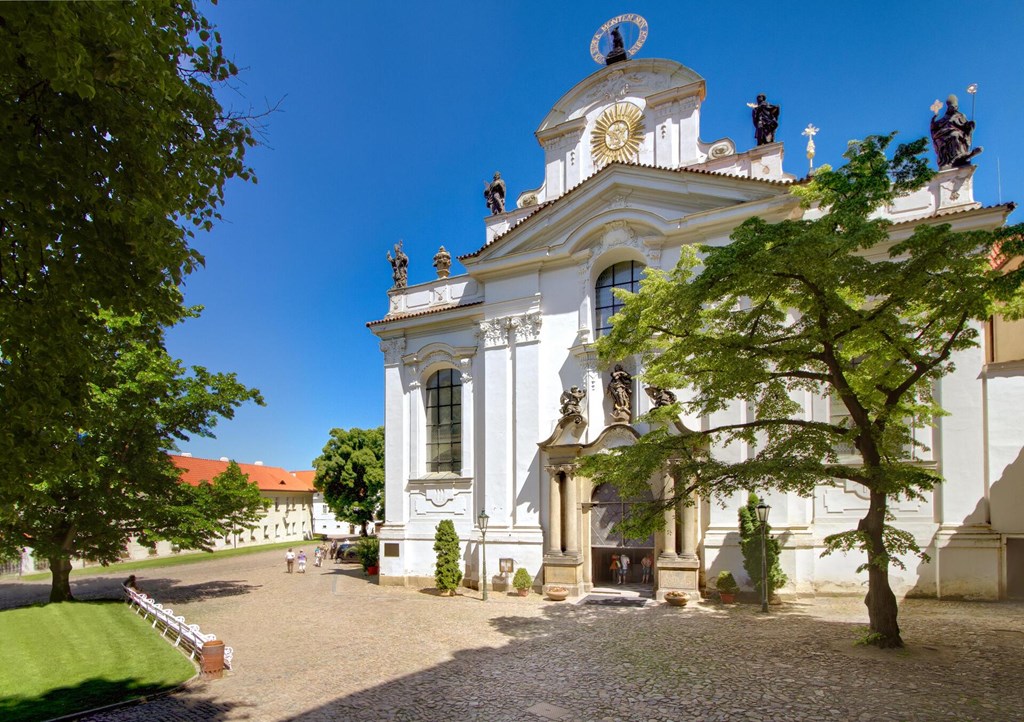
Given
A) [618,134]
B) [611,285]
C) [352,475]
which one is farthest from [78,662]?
[352,475]

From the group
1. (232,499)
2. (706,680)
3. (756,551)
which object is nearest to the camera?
(706,680)

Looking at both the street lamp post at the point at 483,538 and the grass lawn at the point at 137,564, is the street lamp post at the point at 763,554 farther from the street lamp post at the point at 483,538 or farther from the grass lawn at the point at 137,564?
the grass lawn at the point at 137,564

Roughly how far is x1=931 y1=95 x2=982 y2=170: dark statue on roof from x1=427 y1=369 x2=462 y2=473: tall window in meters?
15.9

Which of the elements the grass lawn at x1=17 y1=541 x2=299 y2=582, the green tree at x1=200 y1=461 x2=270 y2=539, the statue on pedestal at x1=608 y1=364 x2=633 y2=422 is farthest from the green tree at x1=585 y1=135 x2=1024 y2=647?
the grass lawn at x1=17 y1=541 x2=299 y2=582

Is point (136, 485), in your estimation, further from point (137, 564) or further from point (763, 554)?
point (137, 564)

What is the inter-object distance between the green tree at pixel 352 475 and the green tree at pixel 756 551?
2705 centimetres

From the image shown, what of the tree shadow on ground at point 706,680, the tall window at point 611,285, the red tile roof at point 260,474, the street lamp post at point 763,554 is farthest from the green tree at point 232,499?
the red tile roof at point 260,474

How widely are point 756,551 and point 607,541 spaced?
4.65 metres

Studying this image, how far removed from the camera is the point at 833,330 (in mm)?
9594

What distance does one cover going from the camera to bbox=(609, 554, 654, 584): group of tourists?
59.5 feet

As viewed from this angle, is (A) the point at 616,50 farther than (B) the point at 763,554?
Yes

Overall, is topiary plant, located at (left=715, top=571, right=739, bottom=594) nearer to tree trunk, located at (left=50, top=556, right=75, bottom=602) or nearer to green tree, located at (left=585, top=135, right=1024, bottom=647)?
green tree, located at (left=585, top=135, right=1024, bottom=647)

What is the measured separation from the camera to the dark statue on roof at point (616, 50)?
68.6 feet

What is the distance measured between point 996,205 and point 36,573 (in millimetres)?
45963
